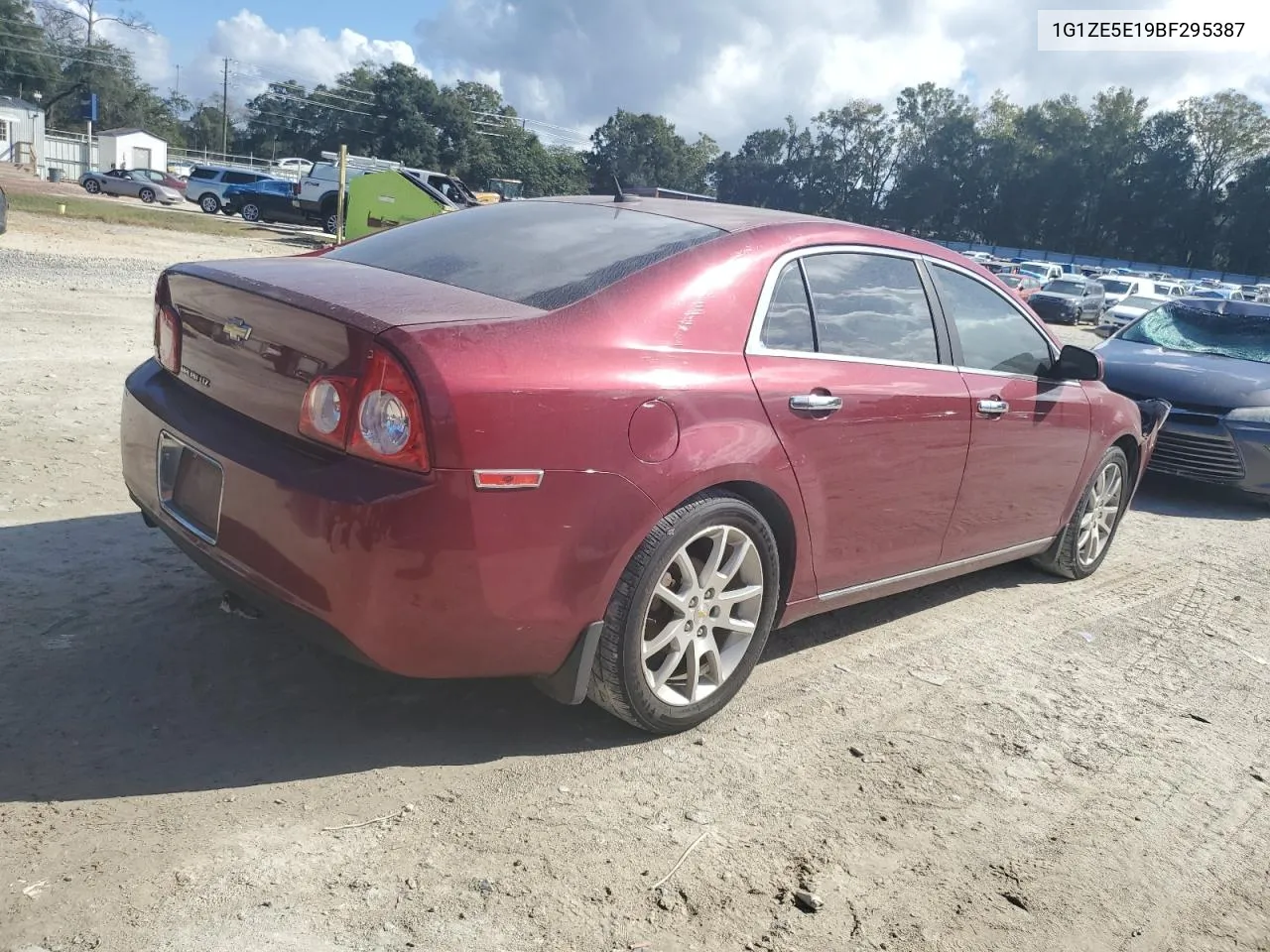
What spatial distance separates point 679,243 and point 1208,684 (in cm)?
284

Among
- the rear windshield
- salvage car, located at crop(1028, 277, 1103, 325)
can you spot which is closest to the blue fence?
salvage car, located at crop(1028, 277, 1103, 325)

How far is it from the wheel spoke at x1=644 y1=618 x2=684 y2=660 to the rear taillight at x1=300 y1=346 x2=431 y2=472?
95 centimetres

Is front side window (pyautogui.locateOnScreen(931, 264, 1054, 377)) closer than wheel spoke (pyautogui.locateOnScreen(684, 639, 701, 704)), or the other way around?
wheel spoke (pyautogui.locateOnScreen(684, 639, 701, 704))

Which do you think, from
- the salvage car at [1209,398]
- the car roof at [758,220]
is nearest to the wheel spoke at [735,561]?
the car roof at [758,220]

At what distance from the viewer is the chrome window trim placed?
11.1 ft

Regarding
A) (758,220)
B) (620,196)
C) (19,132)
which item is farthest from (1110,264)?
(758,220)

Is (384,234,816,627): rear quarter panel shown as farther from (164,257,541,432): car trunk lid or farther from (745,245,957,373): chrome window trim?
(164,257,541,432): car trunk lid

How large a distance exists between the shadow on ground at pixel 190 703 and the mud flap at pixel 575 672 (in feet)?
0.80

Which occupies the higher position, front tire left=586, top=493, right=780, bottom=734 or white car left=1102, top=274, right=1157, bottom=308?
white car left=1102, top=274, right=1157, bottom=308

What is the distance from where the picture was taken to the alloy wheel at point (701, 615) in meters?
3.19

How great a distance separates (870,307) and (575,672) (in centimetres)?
179

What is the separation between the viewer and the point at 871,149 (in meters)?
113

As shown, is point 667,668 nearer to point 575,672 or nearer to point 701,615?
point 701,615

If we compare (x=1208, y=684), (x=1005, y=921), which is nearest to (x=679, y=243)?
(x=1005, y=921)
